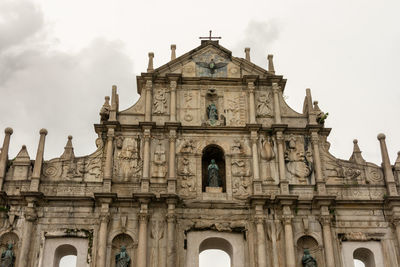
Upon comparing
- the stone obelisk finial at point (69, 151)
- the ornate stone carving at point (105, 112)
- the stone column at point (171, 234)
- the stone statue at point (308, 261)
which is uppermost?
the ornate stone carving at point (105, 112)

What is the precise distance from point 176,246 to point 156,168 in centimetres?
268

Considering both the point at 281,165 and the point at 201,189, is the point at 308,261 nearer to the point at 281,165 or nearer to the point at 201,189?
the point at 281,165

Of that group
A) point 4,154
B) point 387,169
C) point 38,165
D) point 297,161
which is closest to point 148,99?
point 38,165

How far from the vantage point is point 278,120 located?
63.6 ft

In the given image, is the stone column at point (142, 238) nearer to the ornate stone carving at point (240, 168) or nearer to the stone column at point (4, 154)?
the ornate stone carving at point (240, 168)

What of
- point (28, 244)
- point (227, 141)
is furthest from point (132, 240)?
point (227, 141)

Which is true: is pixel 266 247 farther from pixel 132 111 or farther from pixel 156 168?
pixel 132 111

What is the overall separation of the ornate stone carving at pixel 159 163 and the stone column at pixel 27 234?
381cm

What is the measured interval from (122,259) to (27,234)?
112 inches

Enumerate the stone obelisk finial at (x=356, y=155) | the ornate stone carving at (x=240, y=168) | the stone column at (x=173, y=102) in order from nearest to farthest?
the ornate stone carving at (x=240, y=168)
the stone obelisk finial at (x=356, y=155)
the stone column at (x=173, y=102)

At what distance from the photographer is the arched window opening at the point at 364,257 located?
57.5 ft

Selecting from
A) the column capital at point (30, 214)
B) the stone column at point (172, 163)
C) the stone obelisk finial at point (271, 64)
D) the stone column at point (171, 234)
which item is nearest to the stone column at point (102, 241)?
the stone column at point (171, 234)

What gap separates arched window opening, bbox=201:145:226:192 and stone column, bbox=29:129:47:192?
16.8ft

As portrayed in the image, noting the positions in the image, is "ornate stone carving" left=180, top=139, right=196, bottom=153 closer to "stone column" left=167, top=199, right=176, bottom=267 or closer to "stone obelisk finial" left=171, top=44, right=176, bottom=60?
"stone column" left=167, top=199, right=176, bottom=267
